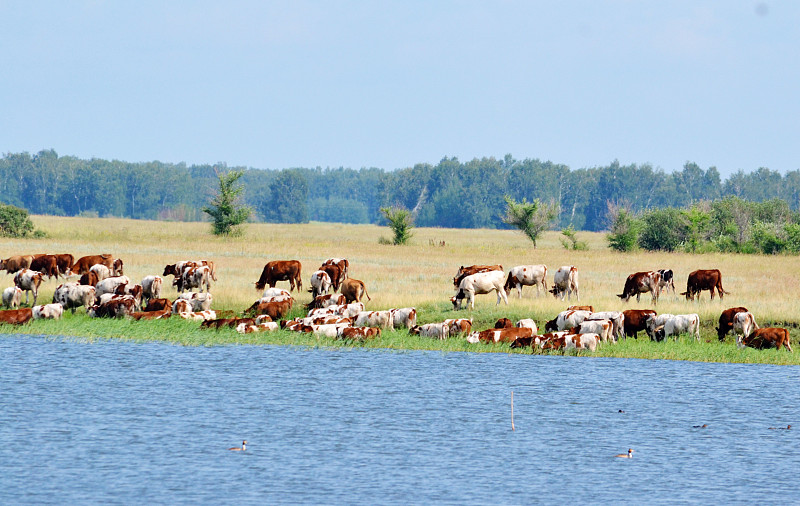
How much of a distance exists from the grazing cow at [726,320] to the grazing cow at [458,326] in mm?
6498

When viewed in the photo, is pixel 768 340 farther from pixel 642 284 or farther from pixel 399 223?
pixel 399 223

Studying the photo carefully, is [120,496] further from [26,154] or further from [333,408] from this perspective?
[26,154]

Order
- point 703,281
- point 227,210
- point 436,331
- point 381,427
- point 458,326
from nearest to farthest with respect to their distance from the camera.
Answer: point 381,427 < point 436,331 < point 458,326 < point 703,281 < point 227,210

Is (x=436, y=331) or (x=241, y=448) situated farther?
(x=436, y=331)

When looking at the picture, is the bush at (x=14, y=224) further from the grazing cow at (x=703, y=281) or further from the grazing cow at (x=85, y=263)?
the grazing cow at (x=703, y=281)

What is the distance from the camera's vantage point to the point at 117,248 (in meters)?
57.8

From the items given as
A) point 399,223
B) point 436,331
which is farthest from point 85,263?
point 399,223

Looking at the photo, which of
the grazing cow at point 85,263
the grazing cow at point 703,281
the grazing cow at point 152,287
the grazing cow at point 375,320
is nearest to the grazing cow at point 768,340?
the grazing cow at point 703,281

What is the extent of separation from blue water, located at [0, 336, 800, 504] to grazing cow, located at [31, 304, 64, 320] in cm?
308

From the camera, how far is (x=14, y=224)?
70188 millimetres

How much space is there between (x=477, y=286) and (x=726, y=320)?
765 cm

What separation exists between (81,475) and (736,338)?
1744 centimetres

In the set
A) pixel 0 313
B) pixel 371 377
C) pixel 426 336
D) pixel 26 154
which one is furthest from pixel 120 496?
pixel 26 154

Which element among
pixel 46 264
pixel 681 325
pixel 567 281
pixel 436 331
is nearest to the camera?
pixel 681 325
